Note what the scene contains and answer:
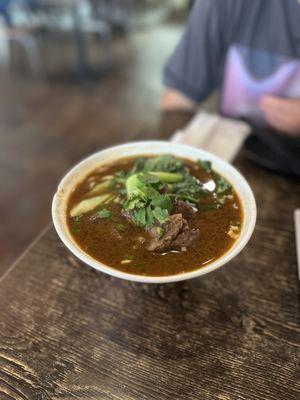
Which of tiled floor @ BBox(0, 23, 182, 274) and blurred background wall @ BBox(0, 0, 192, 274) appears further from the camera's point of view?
blurred background wall @ BBox(0, 0, 192, 274)

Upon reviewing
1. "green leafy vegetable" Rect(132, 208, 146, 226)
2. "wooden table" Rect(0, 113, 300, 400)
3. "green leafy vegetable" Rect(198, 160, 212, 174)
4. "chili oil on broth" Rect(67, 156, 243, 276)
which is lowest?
"wooden table" Rect(0, 113, 300, 400)

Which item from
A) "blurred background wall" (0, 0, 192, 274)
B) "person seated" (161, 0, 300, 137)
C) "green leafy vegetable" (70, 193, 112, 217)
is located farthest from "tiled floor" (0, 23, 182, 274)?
"green leafy vegetable" (70, 193, 112, 217)

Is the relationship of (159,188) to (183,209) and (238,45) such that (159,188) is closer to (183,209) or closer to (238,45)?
(183,209)

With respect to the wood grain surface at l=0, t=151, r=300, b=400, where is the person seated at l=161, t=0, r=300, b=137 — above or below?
above

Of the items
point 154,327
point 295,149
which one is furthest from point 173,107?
point 154,327

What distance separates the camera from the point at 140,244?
891 mm

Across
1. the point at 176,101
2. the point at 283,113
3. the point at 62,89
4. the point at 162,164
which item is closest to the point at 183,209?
the point at 162,164

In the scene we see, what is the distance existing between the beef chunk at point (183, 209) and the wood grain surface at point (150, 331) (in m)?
0.21

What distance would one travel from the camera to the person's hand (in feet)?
A: 4.94

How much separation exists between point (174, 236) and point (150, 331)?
0.25 m

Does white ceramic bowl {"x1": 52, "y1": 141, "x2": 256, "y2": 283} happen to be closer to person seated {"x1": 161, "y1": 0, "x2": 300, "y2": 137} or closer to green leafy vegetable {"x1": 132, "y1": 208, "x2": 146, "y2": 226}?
green leafy vegetable {"x1": 132, "y1": 208, "x2": 146, "y2": 226}

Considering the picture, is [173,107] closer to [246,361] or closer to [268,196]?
[268,196]

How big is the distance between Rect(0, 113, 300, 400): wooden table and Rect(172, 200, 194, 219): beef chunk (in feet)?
0.70

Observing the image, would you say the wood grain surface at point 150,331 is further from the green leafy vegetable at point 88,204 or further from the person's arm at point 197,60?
the person's arm at point 197,60
